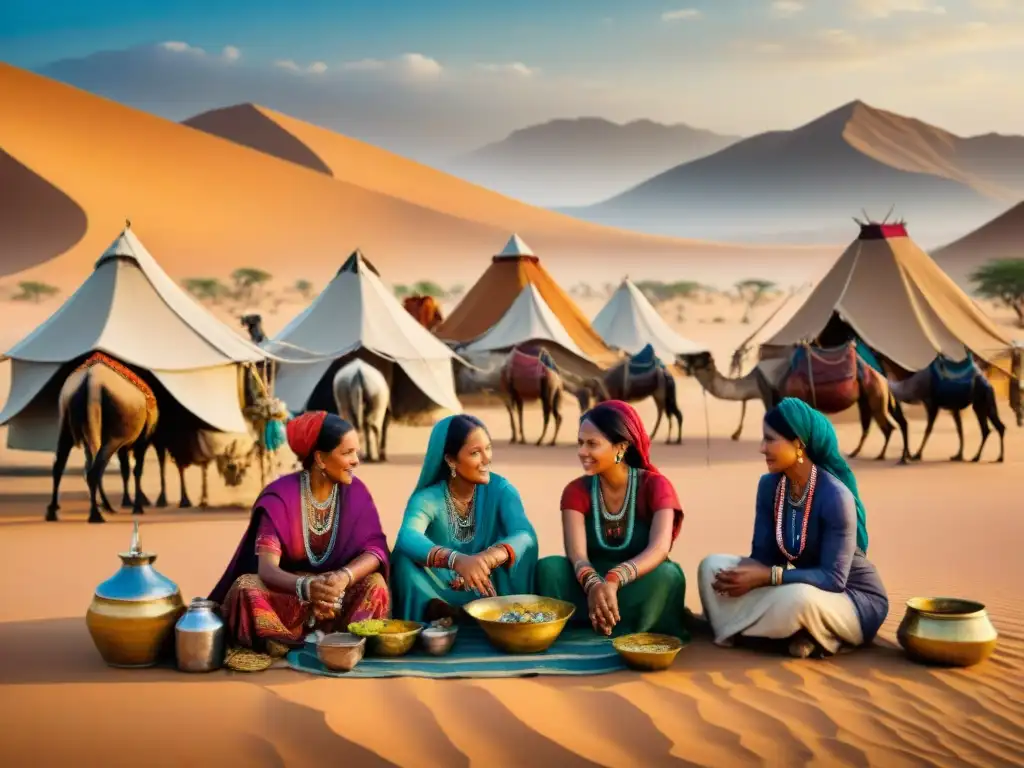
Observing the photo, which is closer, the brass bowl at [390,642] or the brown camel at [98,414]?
the brass bowl at [390,642]

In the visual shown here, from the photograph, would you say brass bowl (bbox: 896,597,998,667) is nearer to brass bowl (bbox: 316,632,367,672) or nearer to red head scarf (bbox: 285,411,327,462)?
brass bowl (bbox: 316,632,367,672)

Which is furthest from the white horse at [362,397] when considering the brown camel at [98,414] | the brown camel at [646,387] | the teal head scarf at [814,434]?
the teal head scarf at [814,434]

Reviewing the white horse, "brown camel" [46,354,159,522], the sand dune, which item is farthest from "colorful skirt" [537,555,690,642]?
the sand dune

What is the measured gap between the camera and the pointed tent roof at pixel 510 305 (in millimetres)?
20281

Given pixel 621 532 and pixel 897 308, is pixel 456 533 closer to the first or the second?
pixel 621 532

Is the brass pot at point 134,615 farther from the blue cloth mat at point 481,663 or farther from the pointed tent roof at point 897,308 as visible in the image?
the pointed tent roof at point 897,308

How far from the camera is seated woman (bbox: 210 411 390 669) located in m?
5.11

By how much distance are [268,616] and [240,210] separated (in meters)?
65.5

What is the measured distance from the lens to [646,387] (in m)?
15.2

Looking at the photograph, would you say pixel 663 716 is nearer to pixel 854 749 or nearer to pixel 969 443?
pixel 854 749

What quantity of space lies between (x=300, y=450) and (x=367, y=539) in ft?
1.67

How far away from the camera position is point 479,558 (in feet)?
17.3

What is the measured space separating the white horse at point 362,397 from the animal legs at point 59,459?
155 inches

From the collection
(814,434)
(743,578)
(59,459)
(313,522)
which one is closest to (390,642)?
(313,522)
